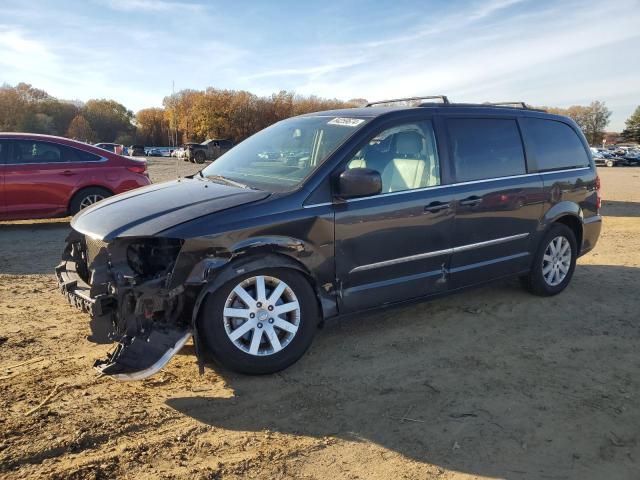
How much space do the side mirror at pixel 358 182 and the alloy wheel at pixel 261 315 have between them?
812mm

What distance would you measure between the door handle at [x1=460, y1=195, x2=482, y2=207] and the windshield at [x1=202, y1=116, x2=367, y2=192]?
1120 mm

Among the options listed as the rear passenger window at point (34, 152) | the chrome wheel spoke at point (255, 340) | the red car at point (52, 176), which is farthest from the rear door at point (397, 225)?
the rear passenger window at point (34, 152)

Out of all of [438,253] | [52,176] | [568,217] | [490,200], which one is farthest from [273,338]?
[52,176]

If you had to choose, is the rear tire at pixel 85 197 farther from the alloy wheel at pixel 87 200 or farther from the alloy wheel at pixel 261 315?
the alloy wheel at pixel 261 315

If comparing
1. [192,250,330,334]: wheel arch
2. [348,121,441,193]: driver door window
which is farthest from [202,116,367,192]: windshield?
[192,250,330,334]: wheel arch

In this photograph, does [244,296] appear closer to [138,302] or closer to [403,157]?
[138,302]

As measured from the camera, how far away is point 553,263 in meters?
5.44

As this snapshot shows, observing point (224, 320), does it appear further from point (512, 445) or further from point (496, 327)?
point (496, 327)

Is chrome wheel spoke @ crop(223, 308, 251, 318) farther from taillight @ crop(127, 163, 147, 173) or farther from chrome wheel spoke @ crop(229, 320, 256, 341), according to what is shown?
taillight @ crop(127, 163, 147, 173)

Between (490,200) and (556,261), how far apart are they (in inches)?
53.7

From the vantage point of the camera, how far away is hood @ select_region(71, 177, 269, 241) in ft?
11.2

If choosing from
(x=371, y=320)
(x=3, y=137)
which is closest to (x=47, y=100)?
(x=3, y=137)

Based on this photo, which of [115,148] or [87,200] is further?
[115,148]

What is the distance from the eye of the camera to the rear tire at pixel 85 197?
8.62 m
